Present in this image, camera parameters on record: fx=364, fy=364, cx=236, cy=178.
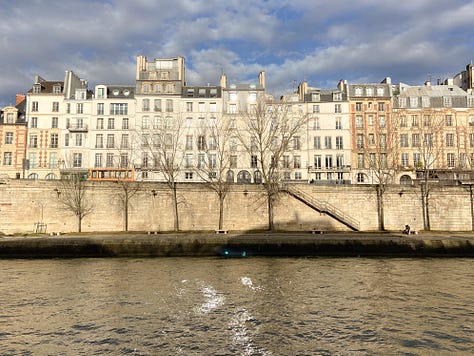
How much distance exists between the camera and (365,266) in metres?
18.6

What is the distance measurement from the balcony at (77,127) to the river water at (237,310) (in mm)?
30195

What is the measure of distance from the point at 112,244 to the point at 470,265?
67.2 feet

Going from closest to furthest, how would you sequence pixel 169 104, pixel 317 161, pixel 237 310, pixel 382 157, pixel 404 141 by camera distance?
1. pixel 237 310
2. pixel 382 157
3. pixel 169 104
4. pixel 317 161
5. pixel 404 141

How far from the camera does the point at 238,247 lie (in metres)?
22.6

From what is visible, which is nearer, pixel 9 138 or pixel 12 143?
pixel 12 143

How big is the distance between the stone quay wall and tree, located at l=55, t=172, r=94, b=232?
0.36 meters

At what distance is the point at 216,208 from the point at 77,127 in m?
24.4

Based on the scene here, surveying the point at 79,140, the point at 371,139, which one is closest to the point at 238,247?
the point at 79,140

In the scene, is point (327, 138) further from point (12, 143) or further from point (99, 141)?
point (12, 143)

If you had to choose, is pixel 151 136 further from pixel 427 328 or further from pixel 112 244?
pixel 427 328

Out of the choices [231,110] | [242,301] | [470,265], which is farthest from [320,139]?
[242,301]

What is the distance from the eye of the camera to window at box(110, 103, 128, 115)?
152 ft

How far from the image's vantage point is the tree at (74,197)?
29.9 meters

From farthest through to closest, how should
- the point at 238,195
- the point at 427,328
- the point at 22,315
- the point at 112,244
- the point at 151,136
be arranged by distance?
the point at 151,136, the point at 238,195, the point at 112,244, the point at 22,315, the point at 427,328
